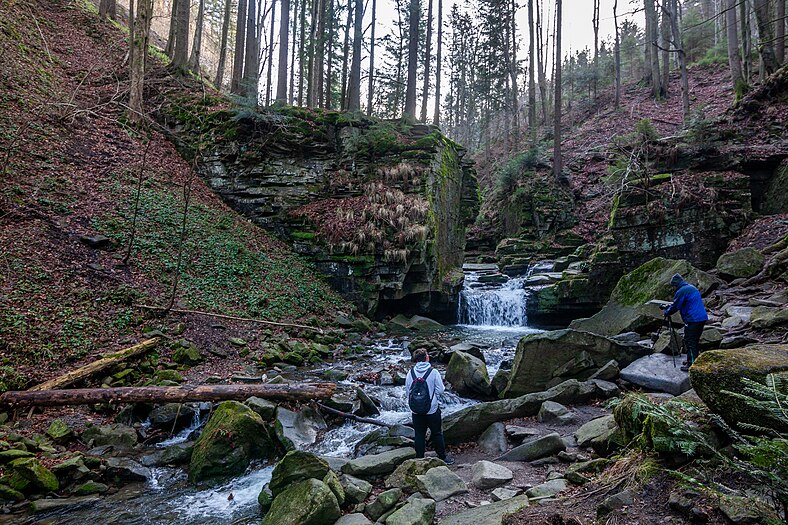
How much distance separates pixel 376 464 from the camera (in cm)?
532

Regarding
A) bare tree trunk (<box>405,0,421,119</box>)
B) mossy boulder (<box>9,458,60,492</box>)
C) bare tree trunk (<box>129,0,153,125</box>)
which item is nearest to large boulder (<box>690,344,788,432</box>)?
mossy boulder (<box>9,458,60,492</box>)

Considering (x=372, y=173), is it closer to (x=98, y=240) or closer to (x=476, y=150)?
(x=98, y=240)

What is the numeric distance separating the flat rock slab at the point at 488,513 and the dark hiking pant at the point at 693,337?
16.9 ft

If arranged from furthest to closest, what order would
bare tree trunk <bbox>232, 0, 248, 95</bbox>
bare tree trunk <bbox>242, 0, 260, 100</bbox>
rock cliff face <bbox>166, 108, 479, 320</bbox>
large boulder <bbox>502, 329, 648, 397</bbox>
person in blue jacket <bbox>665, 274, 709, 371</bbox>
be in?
bare tree trunk <bbox>232, 0, 248, 95</bbox>
bare tree trunk <bbox>242, 0, 260, 100</bbox>
rock cliff face <bbox>166, 108, 479, 320</bbox>
large boulder <bbox>502, 329, 648, 397</bbox>
person in blue jacket <bbox>665, 274, 709, 371</bbox>

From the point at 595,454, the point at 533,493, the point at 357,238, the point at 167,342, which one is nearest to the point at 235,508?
the point at 533,493

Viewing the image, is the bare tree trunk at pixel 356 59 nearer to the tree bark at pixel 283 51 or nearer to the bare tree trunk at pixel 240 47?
the tree bark at pixel 283 51

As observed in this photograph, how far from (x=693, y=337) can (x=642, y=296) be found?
372cm

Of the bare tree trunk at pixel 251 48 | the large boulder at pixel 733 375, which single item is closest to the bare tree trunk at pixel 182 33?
the bare tree trunk at pixel 251 48

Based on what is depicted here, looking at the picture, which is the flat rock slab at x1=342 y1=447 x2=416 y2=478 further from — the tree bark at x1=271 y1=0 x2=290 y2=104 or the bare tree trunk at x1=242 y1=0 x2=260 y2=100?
the tree bark at x1=271 y1=0 x2=290 y2=104

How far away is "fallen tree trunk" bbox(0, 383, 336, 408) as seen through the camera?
652 centimetres

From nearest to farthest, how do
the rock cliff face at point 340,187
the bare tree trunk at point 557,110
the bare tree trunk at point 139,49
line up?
the bare tree trunk at point 139,49, the rock cliff face at point 340,187, the bare tree trunk at point 557,110

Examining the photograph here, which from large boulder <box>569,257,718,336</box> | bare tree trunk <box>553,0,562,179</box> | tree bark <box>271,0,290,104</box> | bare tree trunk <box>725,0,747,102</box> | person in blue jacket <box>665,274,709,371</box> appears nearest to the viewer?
person in blue jacket <box>665,274,709,371</box>

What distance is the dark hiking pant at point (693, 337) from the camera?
686 cm

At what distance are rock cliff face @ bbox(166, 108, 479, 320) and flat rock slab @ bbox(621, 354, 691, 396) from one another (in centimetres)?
895
